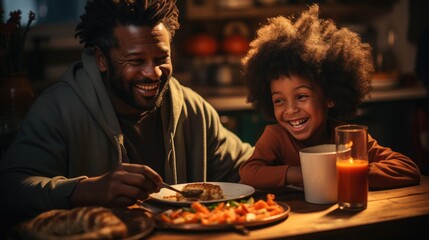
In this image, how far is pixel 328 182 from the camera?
1759 mm

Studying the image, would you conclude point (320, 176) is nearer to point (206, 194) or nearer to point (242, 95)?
point (206, 194)

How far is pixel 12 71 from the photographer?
243 cm

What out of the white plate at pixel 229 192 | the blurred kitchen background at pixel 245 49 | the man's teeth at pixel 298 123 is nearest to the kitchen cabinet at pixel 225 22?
the blurred kitchen background at pixel 245 49

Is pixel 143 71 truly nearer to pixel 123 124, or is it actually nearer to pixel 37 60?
pixel 123 124

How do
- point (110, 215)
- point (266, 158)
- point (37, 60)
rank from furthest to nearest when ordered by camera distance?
1. point (37, 60)
2. point (266, 158)
3. point (110, 215)

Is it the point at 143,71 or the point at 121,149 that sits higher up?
the point at 143,71

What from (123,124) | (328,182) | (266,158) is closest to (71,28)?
(123,124)

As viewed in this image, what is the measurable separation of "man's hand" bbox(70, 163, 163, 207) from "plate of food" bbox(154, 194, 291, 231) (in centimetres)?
10

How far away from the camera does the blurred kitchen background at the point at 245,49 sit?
15.3ft

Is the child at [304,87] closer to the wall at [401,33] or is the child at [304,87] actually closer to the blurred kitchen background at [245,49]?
the blurred kitchen background at [245,49]

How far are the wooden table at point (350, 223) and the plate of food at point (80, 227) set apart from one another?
7 cm

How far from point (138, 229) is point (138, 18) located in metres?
0.86

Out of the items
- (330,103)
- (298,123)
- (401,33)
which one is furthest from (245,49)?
(298,123)

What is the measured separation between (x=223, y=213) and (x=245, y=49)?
3.58 meters
